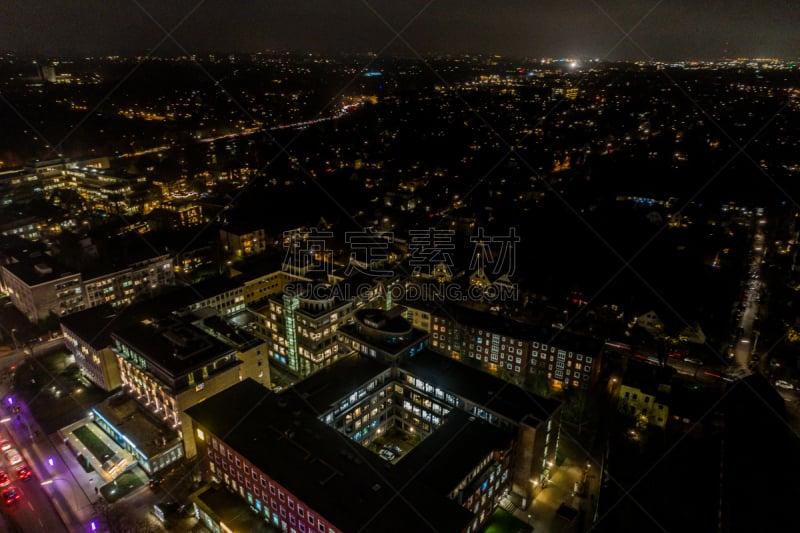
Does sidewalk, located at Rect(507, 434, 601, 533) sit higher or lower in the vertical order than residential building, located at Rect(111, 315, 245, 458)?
lower

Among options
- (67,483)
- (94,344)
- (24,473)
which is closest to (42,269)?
(94,344)

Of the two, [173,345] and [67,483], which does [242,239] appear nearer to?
[173,345]

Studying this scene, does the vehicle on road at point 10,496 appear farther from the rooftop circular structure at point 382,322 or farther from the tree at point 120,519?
the rooftop circular structure at point 382,322

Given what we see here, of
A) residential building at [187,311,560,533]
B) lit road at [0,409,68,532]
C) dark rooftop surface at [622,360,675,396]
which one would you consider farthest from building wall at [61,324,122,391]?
dark rooftop surface at [622,360,675,396]

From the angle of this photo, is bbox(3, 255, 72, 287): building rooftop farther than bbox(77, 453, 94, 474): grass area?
Yes

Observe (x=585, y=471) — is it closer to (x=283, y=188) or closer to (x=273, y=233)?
(x=273, y=233)

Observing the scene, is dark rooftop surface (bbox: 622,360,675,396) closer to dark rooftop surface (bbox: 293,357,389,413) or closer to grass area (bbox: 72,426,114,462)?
dark rooftop surface (bbox: 293,357,389,413)

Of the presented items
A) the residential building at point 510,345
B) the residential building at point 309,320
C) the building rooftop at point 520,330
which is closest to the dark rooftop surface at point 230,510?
the residential building at point 309,320
